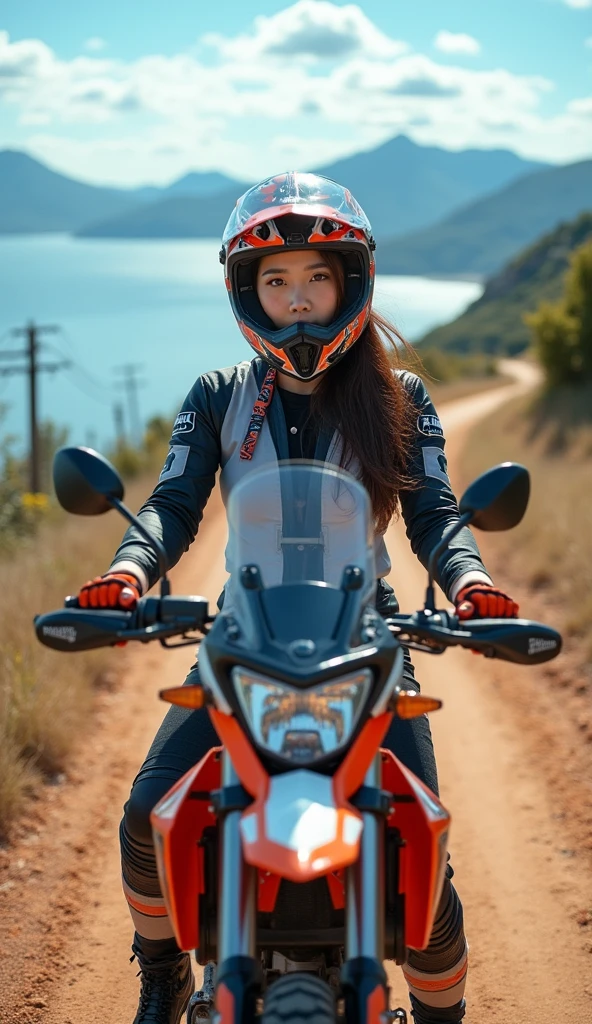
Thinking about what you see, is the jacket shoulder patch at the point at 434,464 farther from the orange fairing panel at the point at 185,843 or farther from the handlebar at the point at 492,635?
the orange fairing panel at the point at 185,843

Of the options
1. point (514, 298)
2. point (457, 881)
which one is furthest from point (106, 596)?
point (514, 298)

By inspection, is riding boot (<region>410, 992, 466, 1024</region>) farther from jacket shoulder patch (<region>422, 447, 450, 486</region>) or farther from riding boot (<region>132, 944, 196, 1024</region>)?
jacket shoulder patch (<region>422, 447, 450, 486</region>)

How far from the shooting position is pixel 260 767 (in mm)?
1822

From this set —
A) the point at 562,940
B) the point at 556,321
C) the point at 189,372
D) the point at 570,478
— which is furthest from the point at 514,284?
the point at 562,940

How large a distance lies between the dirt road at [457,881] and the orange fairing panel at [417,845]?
1672mm

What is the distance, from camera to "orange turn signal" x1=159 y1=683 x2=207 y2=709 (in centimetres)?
198

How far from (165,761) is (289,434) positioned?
1.10 meters

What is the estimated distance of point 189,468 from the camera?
3053mm

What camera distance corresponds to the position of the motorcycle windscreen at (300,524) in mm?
2184

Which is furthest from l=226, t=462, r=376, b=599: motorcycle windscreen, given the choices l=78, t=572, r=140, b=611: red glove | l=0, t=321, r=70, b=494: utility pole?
l=0, t=321, r=70, b=494: utility pole

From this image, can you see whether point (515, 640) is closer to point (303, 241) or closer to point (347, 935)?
point (347, 935)

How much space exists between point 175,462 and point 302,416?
44 cm

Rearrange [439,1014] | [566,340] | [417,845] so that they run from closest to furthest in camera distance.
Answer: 1. [417,845]
2. [439,1014]
3. [566,340]

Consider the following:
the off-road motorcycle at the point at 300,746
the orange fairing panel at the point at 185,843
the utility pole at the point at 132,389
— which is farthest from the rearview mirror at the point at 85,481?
the utility pole at the point at 132,389
